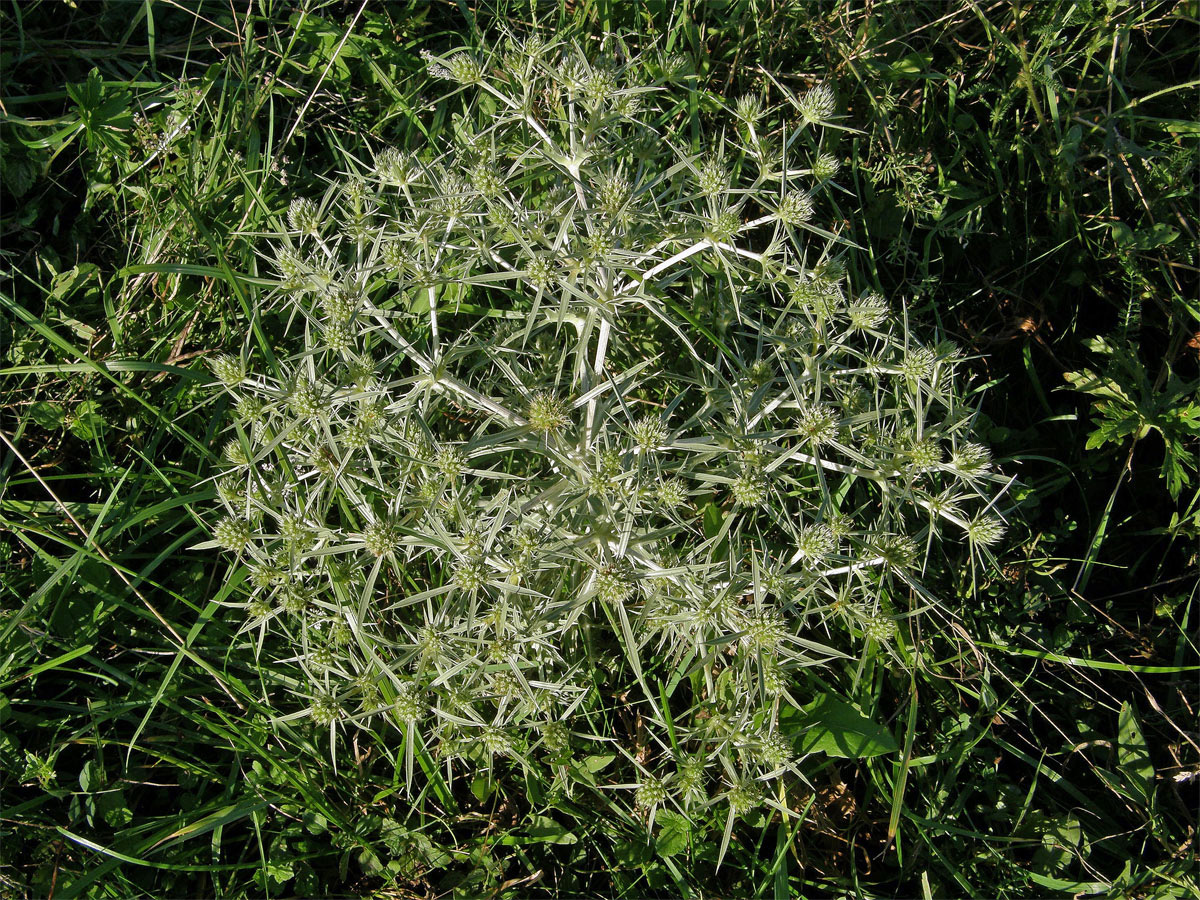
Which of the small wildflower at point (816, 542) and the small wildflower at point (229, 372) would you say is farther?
the small wildflower at point (229, 372)

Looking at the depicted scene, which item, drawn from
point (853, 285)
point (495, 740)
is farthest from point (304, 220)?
point (853, 285)

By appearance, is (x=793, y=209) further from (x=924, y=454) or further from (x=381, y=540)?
(x=381, y=540)

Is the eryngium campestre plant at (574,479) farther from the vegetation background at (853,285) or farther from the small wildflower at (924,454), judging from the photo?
the vegetation background at (853,285)

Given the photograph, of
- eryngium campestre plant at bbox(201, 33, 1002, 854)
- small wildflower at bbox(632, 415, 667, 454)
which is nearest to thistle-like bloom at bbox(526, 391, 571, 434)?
eryngium campestre plant at bbox(201, 33, 1002, 854)

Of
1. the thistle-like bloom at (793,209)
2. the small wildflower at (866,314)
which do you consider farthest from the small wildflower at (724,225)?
the small wildflower at (866,314)

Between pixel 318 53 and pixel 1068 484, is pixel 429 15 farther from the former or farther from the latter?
pixel 1068 484

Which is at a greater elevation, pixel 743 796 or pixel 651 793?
pixel 743 796

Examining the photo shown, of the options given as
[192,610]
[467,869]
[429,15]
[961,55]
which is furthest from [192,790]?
[961,55]
